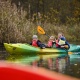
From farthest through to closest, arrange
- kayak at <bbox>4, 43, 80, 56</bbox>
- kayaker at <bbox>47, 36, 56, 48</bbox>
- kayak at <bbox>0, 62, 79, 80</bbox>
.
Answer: kayaker at <bbox>47, 36, 56, 48</bbox>, kayak at <bbox>4, 43, 80, 56</bbox>, kayak at <bbox>0, 62, 79, 80</bbox>

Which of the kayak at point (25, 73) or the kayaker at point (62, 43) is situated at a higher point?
the kayak at point (25, 73)

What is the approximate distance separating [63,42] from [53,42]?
495 mm

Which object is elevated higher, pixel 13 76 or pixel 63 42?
pixel 13 76

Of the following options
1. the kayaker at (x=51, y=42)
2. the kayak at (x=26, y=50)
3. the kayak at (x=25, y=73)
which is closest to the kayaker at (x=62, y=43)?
the kayaker at (x=51, y=42)

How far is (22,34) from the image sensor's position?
718 inches

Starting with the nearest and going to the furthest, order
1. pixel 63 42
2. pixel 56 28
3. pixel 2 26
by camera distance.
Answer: pixel 63 42
pixel 2 26
pixel 56 28

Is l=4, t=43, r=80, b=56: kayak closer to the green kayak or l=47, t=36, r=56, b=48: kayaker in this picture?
the green kayak

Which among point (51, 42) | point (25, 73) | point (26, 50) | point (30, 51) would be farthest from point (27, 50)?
point (25, 73)

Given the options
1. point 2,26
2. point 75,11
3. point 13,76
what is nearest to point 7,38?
point 2,26

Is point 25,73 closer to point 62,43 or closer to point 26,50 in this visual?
point 26,50

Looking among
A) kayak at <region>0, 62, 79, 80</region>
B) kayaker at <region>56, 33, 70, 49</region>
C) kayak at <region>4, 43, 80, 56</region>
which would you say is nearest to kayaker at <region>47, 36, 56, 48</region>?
kayaker at <region>56, 33, 70, 49</region>

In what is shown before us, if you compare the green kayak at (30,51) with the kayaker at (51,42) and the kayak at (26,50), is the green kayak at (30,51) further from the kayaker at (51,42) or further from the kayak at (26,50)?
the kayaker at (51,42)

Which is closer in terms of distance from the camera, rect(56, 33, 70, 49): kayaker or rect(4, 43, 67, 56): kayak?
rect(4, 43, 67, 56): kayak

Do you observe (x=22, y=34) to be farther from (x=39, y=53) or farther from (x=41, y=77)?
(x=41, y=77)
